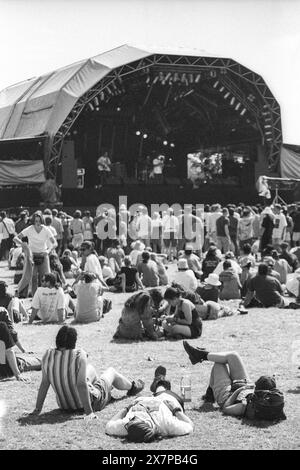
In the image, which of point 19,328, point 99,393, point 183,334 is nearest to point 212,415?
point 99,393

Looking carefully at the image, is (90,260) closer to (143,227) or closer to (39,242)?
(39,242)

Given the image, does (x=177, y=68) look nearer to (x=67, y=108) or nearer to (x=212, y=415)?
(x=67, y=108)

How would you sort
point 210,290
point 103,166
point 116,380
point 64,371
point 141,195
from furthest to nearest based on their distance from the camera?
point 103,166
point 141,195
point 210,290
point 116,380
point 64,371

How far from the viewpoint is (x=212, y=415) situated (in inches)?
242

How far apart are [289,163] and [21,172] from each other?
9332mm

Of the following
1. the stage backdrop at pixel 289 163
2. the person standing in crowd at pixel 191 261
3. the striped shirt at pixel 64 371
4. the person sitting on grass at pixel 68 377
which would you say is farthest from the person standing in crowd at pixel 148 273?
the stage backdrop at pixel 289 163

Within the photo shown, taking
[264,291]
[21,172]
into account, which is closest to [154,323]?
[264,291]

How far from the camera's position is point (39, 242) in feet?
38.9

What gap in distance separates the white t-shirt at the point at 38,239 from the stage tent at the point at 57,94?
12048mm

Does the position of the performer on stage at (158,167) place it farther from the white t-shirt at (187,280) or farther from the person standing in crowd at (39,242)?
the white t-shirt at (187,280)

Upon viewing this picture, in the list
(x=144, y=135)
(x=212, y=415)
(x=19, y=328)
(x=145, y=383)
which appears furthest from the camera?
(x=144, y=135)

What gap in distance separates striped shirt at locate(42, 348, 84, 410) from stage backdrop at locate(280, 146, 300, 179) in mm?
20987

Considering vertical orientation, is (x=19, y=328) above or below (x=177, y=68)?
below

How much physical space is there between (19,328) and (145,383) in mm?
3348
